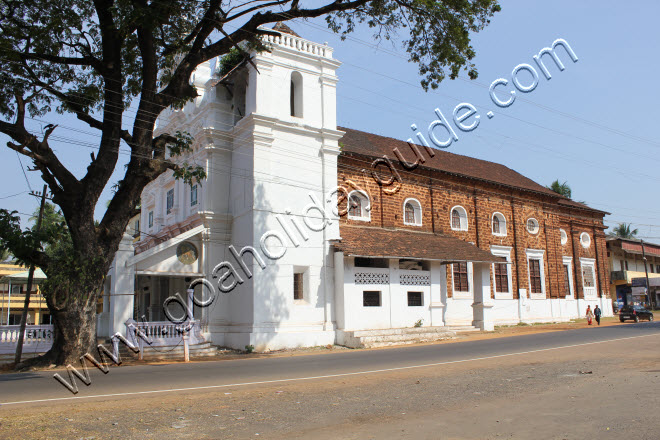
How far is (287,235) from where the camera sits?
21.2 metres

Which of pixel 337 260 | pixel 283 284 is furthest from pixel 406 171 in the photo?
pixel 283 284

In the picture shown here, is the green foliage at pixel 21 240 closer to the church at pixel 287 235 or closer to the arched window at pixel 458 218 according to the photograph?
the church at pixel 287 235

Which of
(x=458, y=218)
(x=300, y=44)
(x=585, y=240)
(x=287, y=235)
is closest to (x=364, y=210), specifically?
(x=287, y=235)

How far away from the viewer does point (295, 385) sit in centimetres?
1017

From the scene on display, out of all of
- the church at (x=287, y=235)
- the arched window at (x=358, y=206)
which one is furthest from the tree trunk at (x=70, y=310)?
the arched window at (x=358, y=206)

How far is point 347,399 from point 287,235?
13149mm

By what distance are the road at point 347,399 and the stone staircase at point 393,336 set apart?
252 inches

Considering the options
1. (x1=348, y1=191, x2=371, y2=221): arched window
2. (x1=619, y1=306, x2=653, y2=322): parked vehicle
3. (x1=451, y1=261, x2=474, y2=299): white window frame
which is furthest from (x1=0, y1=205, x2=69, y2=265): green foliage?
(x1=619, y1=306, x2=653, y2=322): parked vehicle

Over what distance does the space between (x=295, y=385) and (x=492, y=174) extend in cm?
2844

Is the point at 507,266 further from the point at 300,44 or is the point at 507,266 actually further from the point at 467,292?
the point at 300,44

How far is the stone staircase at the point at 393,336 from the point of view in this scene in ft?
67.0

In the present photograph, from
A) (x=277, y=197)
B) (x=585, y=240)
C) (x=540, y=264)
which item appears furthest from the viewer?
(x=585, y=240)

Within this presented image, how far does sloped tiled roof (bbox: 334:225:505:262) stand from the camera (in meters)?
22.0

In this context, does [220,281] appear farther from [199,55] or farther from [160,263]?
[199,55]
